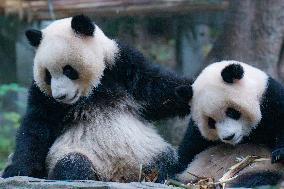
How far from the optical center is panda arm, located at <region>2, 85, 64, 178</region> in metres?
5.96

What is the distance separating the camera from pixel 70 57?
19.5 feet

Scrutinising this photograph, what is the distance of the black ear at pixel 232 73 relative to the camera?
19.0 feet

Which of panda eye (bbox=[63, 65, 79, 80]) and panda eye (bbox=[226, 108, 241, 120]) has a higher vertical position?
panda eye (bbox=[63, 65, 79, 80])

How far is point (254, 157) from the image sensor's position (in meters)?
5.95

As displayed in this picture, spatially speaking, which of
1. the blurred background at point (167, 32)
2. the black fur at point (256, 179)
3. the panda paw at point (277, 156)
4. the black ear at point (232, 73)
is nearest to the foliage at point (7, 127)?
the blurred background at point (167, 32)

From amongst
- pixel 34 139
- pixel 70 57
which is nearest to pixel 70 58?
pixel 70 57

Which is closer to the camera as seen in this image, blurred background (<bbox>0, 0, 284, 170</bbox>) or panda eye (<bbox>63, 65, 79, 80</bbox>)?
panda eye (<bbox>63, 65, 79, 80</bbox>)

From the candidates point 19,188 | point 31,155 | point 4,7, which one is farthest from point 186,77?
point 4,7

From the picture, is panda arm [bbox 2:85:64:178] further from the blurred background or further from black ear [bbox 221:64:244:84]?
the blurred background

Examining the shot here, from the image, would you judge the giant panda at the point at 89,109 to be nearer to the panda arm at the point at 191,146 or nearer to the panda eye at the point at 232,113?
the panda arm at the point at 191,146

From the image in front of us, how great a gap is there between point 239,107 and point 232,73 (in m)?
0.27

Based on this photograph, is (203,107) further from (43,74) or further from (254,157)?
(43,74)

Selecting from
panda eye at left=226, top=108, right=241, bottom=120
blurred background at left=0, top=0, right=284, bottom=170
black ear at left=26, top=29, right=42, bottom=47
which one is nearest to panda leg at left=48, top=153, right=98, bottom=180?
black ear at left=26, top=29, right=42, bottom=47

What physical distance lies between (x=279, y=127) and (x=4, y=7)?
6.75 metres
